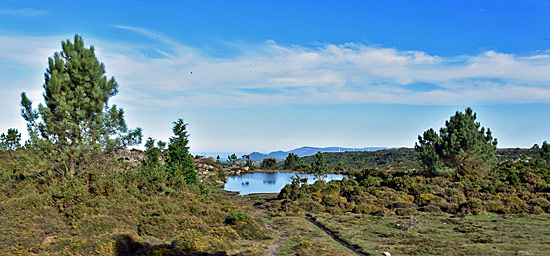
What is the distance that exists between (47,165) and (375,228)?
77.8ft

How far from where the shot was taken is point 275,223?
Answer: 29.7 metres

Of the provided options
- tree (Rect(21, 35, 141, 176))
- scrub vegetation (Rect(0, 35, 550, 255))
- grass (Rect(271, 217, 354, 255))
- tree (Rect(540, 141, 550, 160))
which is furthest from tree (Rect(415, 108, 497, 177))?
tree (Rect(21, 35, 141, 176))

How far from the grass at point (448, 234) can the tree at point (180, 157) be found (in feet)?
50.8

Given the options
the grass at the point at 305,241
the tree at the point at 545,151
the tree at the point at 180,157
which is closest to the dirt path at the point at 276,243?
→ the grass at the point at 305,241

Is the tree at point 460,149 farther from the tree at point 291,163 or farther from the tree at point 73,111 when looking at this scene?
the tree at point 291,163

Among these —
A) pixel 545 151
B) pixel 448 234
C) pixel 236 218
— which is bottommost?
pixel 448 234

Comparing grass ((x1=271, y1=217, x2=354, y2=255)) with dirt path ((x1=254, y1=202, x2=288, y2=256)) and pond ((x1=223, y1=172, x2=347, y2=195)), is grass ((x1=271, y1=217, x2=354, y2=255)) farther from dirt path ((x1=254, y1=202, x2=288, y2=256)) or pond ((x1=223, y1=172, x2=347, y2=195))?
pond ((x1=223, y1=172, x2=347, y2=195))

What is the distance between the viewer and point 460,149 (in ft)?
171

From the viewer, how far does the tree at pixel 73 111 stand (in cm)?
2306

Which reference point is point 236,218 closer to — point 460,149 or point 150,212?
point 150,212

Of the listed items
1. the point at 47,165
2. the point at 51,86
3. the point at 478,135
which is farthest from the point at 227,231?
the point at 478,135

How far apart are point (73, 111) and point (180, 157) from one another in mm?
16632

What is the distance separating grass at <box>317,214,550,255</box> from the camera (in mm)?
19645

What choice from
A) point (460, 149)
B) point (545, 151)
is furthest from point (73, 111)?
point (545, 151)
